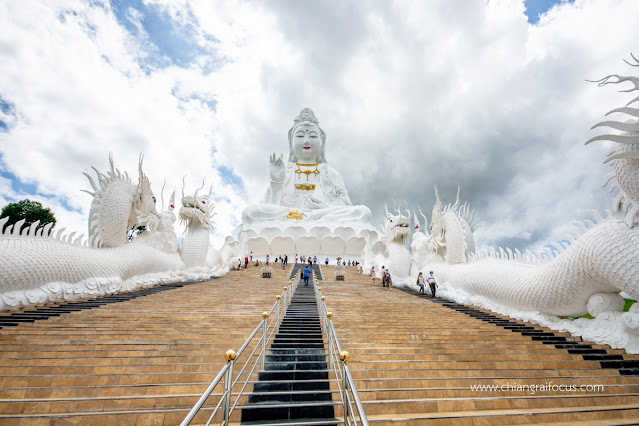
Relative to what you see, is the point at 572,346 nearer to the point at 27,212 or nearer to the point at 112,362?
the point at 112,362

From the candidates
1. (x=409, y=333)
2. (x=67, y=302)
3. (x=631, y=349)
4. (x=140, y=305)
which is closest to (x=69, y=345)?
(x=140, y=305)

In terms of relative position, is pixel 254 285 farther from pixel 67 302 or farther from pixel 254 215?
pixel 254 215

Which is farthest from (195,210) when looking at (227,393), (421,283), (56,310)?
(227,393)

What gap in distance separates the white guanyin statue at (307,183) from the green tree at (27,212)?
41.2ft

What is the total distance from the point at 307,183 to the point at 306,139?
13.8ft

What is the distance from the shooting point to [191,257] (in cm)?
1217

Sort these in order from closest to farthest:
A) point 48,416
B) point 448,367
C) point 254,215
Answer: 1. point 48,416
2. point 448,367
3. point 254,215

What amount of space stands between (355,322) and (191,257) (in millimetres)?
8708

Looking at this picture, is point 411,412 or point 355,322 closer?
point 411,412

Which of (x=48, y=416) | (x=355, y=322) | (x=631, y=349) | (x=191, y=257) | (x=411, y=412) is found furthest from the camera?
(x=191, y=257)

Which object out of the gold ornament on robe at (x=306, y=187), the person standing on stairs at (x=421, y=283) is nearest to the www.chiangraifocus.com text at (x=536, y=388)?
the person standing on stairs at (x=421, y=283)

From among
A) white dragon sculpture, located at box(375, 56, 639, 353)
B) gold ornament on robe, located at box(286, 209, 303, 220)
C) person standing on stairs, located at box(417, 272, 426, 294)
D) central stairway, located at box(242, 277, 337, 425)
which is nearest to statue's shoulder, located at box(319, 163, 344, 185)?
gold ornament on robe, located at box(286, 209, 303, 220)

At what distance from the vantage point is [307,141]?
29.3 meters

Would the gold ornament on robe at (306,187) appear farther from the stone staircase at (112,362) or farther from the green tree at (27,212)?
the stone staircase at (112,362)
